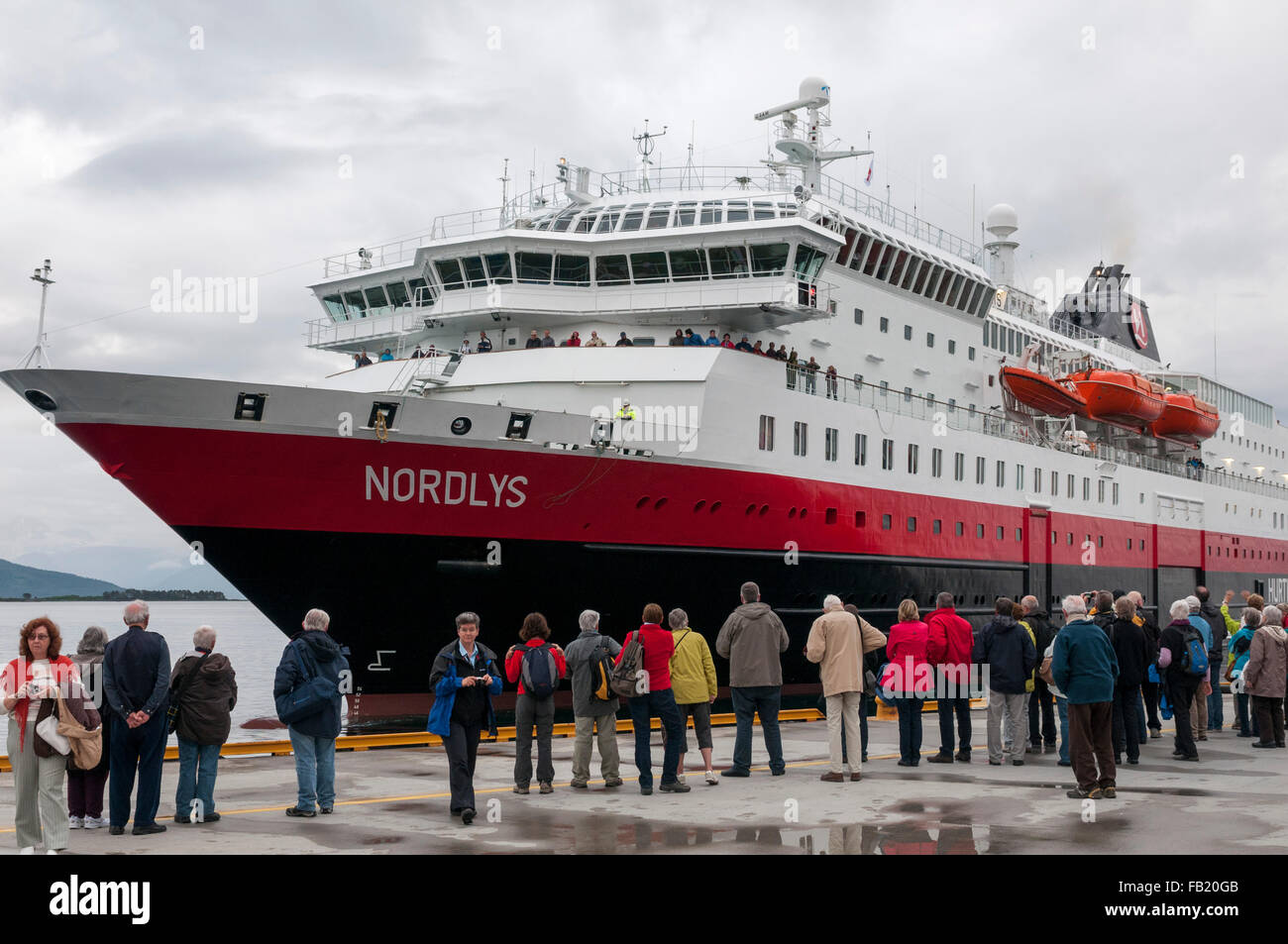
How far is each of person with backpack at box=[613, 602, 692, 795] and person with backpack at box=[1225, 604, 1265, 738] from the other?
7.19m

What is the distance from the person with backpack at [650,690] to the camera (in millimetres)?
9688

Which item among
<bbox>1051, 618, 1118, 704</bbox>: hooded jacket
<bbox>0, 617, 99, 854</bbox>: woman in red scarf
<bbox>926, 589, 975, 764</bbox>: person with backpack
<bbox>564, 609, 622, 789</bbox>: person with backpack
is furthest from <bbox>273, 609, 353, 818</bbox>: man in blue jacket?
<bbox>926, 589, 975, 764</bbox>: person with backpack

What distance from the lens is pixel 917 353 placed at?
24.7 metres

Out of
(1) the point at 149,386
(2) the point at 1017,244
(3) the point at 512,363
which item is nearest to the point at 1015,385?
(2) the point at 1017,244

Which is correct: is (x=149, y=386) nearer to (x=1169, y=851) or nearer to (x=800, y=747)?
(x=800, y=747)

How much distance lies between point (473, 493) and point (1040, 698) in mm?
7597

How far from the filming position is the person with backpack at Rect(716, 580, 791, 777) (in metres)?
10.5

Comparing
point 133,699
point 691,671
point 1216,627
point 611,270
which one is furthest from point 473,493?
point 1216,627

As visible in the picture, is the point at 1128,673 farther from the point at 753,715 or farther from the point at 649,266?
the point at 649,266

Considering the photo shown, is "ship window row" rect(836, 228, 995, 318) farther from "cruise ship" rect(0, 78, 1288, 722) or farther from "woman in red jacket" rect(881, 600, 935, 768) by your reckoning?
"woman in red jacket" rect(881, 600, 935, 768)

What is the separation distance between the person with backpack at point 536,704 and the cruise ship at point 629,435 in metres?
5.98

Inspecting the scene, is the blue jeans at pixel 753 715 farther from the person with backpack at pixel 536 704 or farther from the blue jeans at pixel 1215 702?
the blue jeans at pixel 1215 702

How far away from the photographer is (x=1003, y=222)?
3616 centimetres
